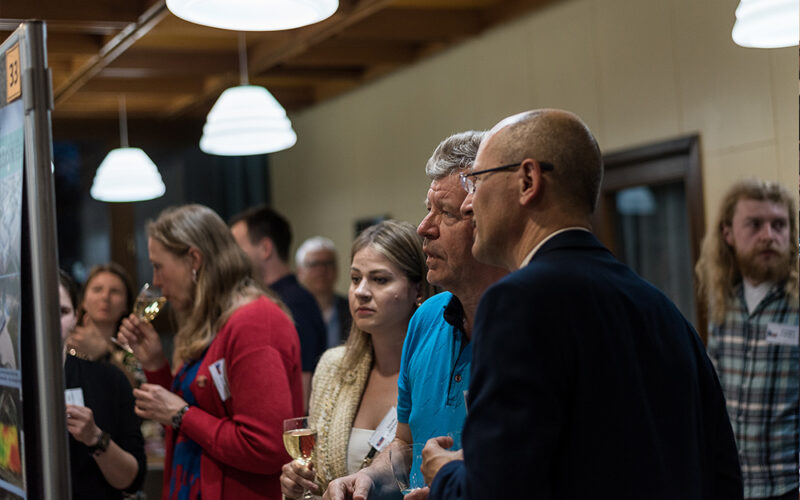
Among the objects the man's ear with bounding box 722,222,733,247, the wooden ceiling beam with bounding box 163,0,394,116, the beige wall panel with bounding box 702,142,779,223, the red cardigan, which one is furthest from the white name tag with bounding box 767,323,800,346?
the wooden ceiling beam with bounding box 163,0,394,116

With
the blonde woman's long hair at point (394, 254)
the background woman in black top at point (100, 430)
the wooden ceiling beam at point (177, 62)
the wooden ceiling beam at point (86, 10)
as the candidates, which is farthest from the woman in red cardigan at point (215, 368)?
the wooden ceiling beam at point (177, 62)

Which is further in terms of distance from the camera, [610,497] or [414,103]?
[414,103]

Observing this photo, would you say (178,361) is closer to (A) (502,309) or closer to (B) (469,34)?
(A) (502,309)

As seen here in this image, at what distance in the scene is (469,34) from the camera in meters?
6.04

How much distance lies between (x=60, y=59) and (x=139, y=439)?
4716mm

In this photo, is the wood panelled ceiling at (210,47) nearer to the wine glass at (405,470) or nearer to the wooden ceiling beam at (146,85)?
the wooden ceiling beam at (146,85)

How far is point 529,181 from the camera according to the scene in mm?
1313

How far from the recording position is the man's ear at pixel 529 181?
130 cm

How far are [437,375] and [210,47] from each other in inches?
208

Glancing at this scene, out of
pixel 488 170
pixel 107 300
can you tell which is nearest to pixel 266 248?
pixel 107 300

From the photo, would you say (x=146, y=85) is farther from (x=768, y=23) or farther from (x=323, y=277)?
(x=768, y=23)

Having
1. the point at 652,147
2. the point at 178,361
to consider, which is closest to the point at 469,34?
the point at 652,147

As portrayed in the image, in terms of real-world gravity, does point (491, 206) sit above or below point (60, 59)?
below

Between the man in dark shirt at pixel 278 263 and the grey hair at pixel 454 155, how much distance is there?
245 cm
